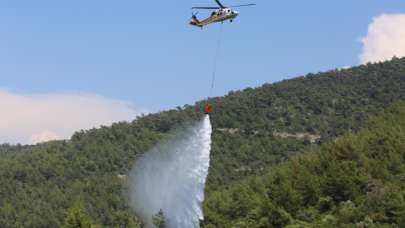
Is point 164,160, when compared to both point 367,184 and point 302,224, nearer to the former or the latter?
point 302,224

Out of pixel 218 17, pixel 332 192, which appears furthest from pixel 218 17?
pixel 332 192

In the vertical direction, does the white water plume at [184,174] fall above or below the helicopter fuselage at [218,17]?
below

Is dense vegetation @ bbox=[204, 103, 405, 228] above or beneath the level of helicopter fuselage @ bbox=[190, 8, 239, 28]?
beneath

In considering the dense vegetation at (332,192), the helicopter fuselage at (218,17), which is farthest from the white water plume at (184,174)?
the dense vegetation at (332,192)

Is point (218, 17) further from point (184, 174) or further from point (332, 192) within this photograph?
point (332, 192)

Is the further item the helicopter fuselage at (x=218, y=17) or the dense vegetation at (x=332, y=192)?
the dense vegetation at (x=332, y=192)

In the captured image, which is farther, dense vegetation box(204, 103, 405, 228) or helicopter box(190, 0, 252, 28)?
dense vegetation box(204, 103, 405, 228)

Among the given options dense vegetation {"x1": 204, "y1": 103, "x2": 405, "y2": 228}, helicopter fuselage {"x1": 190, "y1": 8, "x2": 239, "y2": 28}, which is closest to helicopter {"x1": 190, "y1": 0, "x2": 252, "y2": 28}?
helicopter fuselage {"x1": 190, "y1": 8, "x2": 239, "y2": 28}

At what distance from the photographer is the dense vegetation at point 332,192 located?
385ft

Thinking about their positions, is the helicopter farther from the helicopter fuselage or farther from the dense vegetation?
the dense vegetation

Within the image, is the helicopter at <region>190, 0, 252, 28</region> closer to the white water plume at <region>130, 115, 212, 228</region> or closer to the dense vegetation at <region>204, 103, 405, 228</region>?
the white water plume at <region>130, 115, 212, 228</region>

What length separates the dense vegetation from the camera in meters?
117

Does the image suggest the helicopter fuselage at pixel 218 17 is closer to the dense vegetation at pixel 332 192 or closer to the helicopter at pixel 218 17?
the helicopter at pixel 218 17

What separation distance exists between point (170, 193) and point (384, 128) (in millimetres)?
97420
